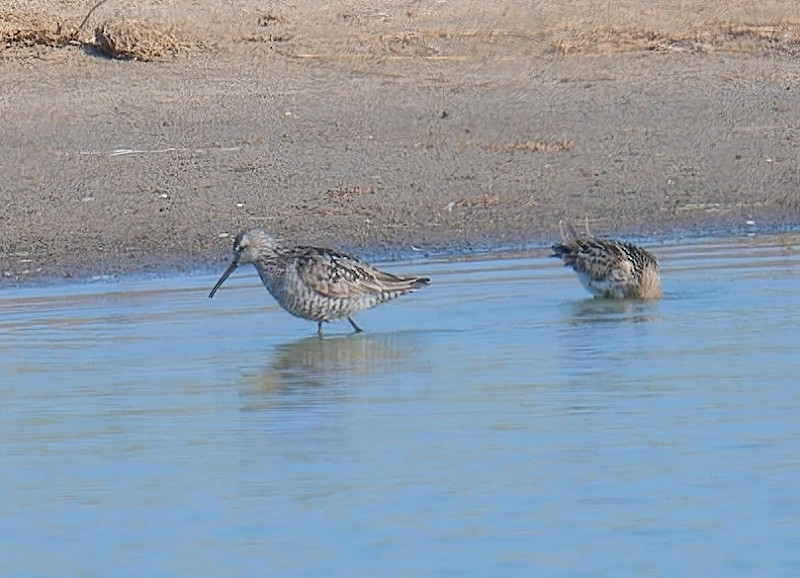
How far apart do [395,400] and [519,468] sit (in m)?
1.18

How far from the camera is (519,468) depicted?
720cm

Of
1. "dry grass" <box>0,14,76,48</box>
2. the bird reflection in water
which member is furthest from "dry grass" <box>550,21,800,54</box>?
the bird reflection in water

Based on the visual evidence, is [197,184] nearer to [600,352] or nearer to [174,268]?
[174,268]

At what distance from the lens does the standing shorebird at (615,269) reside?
10.4m

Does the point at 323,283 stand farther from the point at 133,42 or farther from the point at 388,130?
the point at 133,42

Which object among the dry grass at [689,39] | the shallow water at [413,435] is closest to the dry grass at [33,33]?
the dry grass at [689,39]

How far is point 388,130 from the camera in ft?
49.0

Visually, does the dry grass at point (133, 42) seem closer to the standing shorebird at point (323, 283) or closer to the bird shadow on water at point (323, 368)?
the standing shorebird at point (323, 283)

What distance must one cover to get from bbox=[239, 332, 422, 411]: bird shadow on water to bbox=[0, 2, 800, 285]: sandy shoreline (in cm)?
262

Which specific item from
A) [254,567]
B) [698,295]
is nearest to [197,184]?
[698,295]

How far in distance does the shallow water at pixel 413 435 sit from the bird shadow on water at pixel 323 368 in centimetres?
2

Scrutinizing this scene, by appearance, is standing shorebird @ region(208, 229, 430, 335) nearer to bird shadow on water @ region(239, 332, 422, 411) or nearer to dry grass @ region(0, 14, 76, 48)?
bird shadow on water @ region(239, 332, 422, 411)

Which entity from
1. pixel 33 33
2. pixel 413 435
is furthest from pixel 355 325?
pixel 33 33

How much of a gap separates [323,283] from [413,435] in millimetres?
2306
